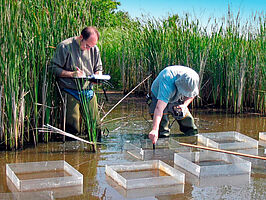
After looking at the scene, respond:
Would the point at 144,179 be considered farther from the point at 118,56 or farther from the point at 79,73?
the point at 118,56

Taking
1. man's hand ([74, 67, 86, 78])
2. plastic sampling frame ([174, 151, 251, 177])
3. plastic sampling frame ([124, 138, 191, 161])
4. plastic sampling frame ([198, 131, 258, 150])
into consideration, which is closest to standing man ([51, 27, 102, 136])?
man's hand ([74, 67, 86, 78])

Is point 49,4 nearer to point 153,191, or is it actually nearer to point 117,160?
point 117,160

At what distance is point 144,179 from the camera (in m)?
3.82

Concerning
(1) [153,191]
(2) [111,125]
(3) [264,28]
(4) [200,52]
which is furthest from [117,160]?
(3) [264,28]

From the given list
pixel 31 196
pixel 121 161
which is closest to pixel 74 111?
pixel 121 161

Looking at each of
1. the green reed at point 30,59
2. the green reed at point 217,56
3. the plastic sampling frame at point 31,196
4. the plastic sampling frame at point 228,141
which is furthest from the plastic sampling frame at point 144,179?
the green reed at point 217,56

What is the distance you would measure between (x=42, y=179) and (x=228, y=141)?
3010mm

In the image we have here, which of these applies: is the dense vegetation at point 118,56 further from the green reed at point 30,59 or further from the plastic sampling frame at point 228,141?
the plastic sampling frame at point 228,141

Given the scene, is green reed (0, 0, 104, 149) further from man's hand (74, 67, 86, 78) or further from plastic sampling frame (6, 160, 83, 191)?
plastic sampling frame (6, 160, 83, 191)

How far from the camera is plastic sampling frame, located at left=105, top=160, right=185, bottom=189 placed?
382 centimetres

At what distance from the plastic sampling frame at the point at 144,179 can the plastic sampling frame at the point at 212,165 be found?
1.04 feet

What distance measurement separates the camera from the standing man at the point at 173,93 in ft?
14.4

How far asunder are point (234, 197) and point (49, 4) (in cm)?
340

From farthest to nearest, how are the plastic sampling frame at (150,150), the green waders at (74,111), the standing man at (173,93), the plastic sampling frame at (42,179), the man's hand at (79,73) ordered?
the green waders at (74,111)
the man's hand at (79,73)
the plastic sampling frame at (150,150)
the standing man at (173,93)
the plastic sampling frame at (42,179)
